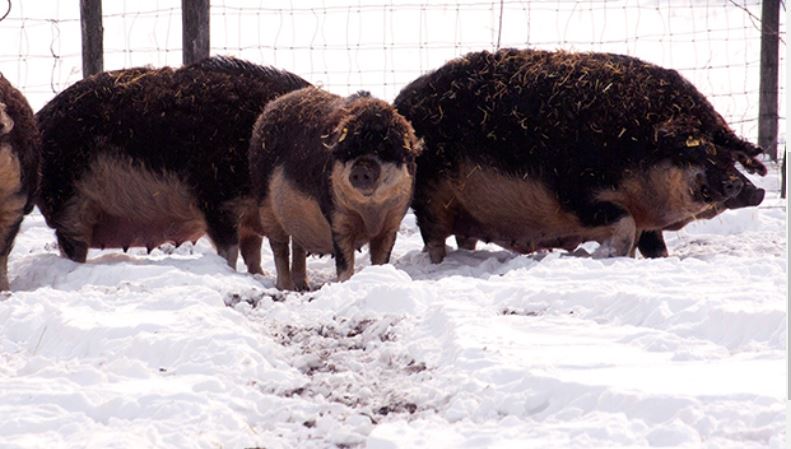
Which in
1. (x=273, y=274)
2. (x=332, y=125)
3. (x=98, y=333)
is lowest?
(x=273, y=274)

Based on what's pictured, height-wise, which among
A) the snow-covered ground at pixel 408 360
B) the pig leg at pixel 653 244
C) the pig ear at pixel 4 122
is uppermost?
the pig ear at pixel 4 122

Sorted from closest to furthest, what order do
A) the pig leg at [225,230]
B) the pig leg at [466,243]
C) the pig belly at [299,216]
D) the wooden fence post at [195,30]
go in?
the pig belly at [299,216]
the pig leg at [225,230]
the pig leg at [466,243]
the wooden fence post at [195,30]

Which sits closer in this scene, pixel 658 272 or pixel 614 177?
pixel 658 272

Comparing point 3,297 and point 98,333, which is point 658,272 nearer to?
point 98,333

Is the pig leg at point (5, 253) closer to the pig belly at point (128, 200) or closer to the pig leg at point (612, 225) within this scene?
the pig belly at point (128, 200)

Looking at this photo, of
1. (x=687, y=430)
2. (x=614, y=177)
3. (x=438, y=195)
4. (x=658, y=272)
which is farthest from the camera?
(x=438, y=195)

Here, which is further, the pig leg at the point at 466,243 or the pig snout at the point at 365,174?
the pig leg at the point at 466,243

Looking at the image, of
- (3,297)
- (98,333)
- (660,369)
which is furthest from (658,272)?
(3,297)

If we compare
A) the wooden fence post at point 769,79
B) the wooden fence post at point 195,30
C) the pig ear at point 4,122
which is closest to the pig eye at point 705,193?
the pig ear at point 4,122

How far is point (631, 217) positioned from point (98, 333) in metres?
3.93

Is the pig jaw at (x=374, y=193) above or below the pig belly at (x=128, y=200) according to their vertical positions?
above

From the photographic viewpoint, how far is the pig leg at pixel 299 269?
28.5 ft

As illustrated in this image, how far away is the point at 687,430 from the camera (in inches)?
158

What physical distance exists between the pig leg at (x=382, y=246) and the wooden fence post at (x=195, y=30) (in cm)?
378
